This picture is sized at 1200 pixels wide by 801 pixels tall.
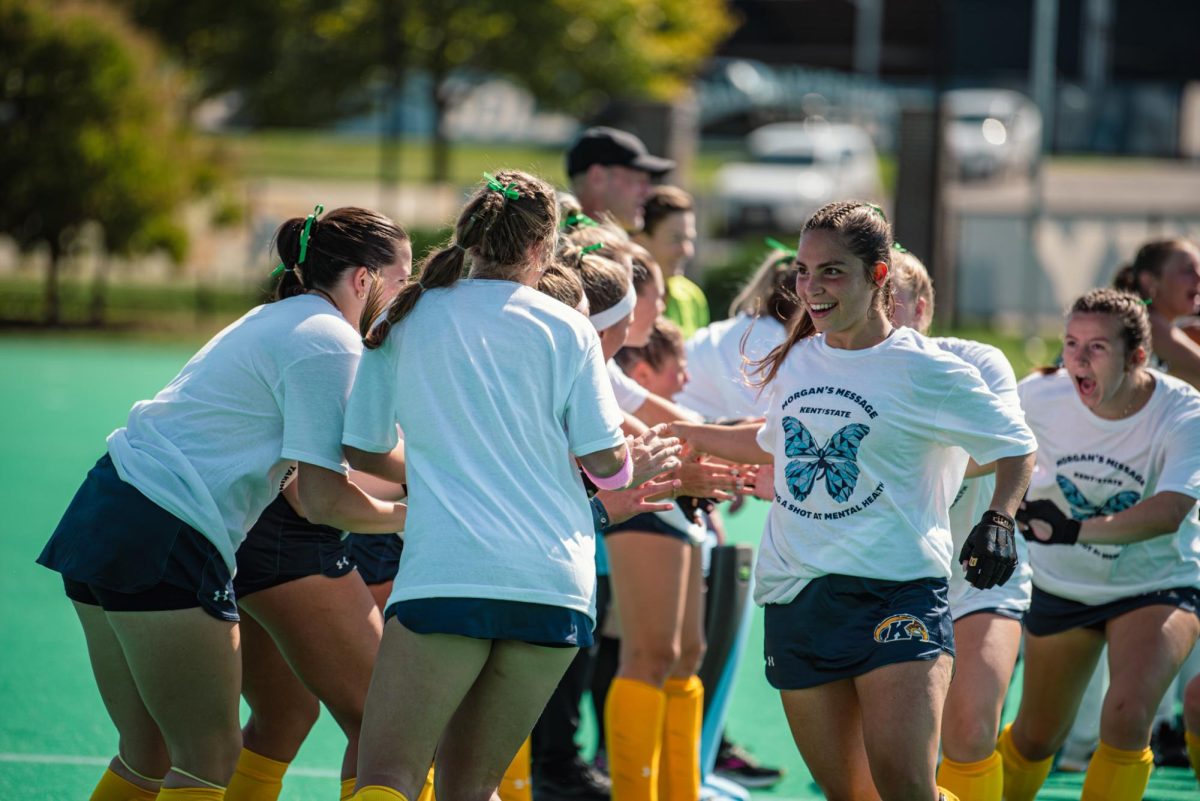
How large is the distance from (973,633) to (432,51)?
2445 cm

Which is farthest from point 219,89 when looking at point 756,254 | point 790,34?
point 790,34

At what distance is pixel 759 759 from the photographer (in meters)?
6.16

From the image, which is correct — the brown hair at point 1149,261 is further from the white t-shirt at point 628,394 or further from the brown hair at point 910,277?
the white t-shirt at point 628,394

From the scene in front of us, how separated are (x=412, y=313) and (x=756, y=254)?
15208mm

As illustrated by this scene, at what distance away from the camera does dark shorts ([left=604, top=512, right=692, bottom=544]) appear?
16.7 feet

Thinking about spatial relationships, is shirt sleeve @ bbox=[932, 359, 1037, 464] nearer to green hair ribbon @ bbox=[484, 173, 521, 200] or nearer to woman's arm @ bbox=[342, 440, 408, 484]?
green hair ribbon @ bbox=[484, 173, 521, 200]

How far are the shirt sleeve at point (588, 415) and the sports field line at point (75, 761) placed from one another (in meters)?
2.63

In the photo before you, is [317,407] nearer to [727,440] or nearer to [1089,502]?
[727,440]

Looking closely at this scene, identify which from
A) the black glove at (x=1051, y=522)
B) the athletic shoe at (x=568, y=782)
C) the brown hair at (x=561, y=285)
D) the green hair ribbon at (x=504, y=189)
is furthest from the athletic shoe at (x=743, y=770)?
the green hair ribbon at (x=504, y=189)

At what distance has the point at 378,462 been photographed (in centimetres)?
367

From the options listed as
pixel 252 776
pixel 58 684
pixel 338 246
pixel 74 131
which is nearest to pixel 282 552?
pixel 252 776

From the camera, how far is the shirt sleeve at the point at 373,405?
3.60 m

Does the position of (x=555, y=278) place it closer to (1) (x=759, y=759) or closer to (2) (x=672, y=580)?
(2) (x=672, y=580)

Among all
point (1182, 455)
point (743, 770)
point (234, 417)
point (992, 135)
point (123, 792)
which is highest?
point (992, 135)
